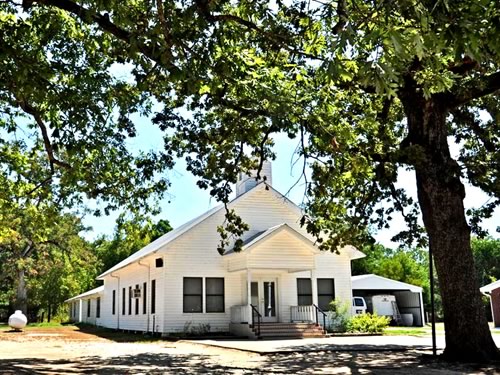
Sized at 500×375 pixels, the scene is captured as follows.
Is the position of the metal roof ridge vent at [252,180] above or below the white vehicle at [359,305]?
above

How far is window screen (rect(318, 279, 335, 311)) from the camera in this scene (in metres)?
25.8

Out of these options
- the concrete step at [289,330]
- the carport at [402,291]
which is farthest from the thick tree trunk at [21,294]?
the concrete step at [289,330]

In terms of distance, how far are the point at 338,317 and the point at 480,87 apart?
15.8 metres

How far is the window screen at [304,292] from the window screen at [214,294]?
3.68 metres

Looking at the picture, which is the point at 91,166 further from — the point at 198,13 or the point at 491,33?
the point at 491,33

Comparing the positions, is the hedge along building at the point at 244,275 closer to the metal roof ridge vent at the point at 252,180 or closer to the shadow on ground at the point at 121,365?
the metal roof ridge vent at the point at 252,180

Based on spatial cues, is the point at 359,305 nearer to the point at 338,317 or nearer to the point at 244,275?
the point at 338,317

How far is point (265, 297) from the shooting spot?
2473 cm

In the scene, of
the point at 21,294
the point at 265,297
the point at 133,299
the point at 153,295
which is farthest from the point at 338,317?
the point at 21,294

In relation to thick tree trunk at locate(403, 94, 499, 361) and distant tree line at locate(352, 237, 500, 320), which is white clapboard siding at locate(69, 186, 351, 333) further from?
thick tree trunk at locate(403, 94, 499, 361)

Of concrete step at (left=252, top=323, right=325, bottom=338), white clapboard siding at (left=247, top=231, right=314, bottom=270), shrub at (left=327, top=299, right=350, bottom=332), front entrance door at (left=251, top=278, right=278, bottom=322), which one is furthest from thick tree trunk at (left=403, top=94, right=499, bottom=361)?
front entrance door at (left=251, top=278, right=278, bottom=322)

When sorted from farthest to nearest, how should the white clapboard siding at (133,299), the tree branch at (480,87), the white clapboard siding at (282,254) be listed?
the white clapboard siding at (133,299), the white clapboard siding at (282,254), the tree branch at (480,87)

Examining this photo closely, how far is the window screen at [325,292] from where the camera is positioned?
84.7 feet

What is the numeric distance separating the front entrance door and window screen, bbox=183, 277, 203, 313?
7.94ft
